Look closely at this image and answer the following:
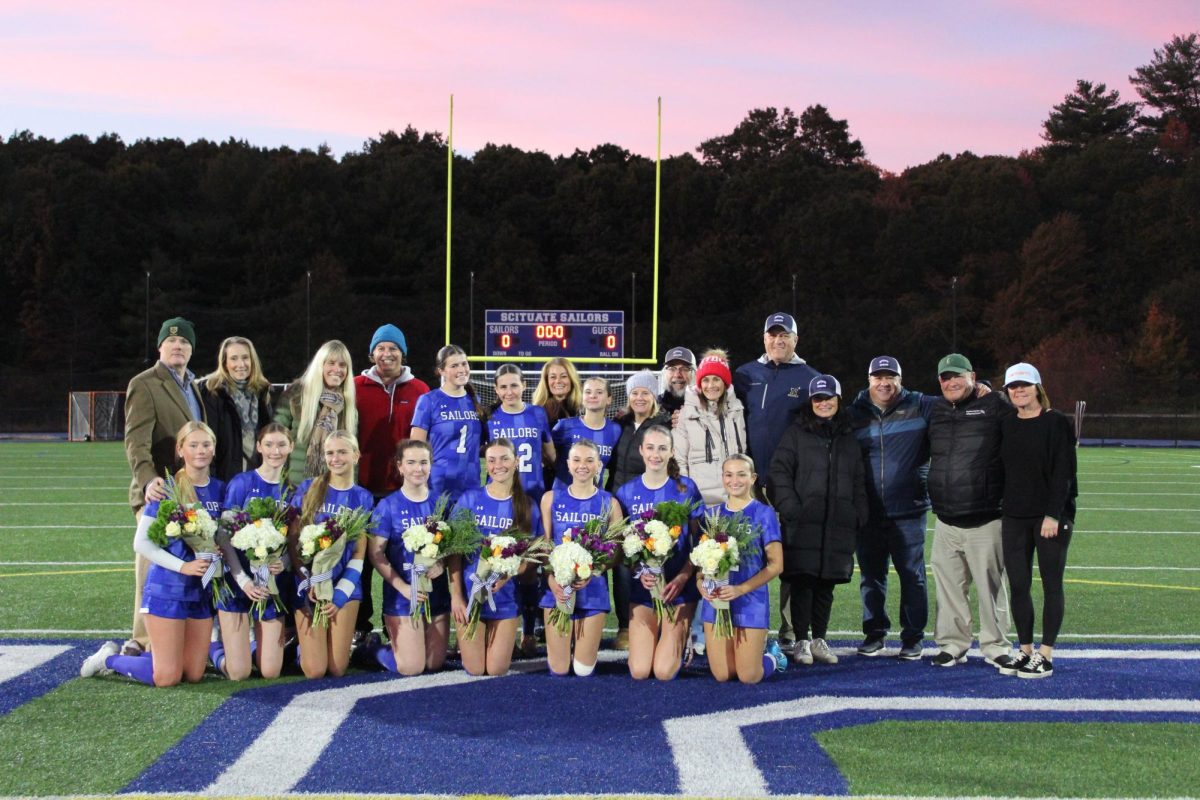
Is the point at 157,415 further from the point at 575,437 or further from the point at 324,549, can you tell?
the point at 575,437

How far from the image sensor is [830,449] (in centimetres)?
569

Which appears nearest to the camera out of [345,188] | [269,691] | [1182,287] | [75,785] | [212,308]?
[75,785]

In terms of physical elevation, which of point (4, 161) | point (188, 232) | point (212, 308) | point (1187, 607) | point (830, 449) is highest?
point (4, 161)

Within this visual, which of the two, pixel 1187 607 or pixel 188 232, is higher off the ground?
pixel 188 232

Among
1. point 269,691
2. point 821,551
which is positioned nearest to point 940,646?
point 821,551

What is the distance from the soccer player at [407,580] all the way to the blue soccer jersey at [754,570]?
1.28m

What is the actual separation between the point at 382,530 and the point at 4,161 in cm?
5027

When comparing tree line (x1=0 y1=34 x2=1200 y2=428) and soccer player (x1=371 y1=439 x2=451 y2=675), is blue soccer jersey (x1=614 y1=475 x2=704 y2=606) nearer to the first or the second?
soccer player (x1=371 y1=439 x2=451 y2=675)

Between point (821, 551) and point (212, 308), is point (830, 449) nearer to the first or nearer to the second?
point (821, 551)

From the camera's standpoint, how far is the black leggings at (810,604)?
5750 mm

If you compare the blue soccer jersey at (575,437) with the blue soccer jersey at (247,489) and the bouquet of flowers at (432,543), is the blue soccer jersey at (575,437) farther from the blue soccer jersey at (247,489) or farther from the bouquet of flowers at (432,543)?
the blue soccer jersey at (247,489)

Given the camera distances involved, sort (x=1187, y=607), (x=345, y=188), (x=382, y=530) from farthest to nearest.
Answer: (x=345, y=188) → (x=1187, y=607) → (x=382, y=530)

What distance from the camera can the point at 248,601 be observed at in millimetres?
5270

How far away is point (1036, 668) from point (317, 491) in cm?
342
